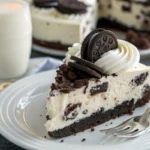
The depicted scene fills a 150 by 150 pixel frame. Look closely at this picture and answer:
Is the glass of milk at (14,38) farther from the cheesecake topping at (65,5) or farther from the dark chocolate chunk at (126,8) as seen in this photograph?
the dark chocolate chunk at (126,8)

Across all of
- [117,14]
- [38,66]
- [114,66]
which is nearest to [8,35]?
[38,66]

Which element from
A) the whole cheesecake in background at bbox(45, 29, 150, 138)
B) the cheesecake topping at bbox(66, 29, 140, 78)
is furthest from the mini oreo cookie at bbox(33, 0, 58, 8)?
the cheesecake topping at bbox(66, 29, 140, 78)

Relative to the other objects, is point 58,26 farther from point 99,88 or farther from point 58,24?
point 99,88

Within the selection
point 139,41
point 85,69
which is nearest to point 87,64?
point 85,69

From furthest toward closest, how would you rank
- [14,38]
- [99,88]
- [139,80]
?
[14,38], [139,80], [99,88]

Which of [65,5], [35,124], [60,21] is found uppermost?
[65,5]

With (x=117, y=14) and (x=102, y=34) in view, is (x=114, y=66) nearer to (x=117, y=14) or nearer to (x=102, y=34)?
(x=102, y=34)
